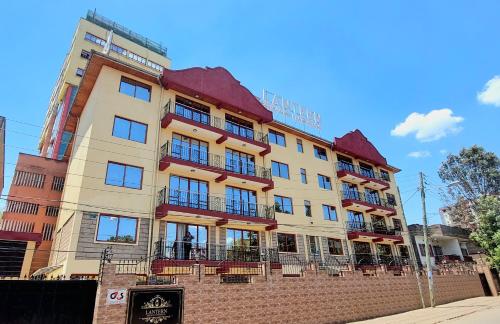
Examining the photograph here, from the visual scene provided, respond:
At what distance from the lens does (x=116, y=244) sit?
599 inches

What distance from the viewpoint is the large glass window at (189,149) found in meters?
19.3

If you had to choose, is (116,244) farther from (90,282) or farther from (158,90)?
(158,90)

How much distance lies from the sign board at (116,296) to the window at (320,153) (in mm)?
21160

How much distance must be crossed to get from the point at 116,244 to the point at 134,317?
5.79 meters

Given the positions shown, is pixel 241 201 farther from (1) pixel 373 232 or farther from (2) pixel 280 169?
(1) pixel 373 232

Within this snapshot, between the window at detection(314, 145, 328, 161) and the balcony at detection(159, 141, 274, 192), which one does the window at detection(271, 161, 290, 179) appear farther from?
the window at detection(314, 145, 328, 161)

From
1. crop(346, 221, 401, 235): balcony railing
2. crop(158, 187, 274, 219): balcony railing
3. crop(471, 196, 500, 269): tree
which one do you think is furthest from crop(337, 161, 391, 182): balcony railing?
crop(158, 187, 274, 219): balcony railing

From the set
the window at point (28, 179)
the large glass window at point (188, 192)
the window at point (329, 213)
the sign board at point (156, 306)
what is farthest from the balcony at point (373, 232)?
the window at point (28, 179)

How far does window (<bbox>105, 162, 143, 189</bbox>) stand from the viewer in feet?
53.4

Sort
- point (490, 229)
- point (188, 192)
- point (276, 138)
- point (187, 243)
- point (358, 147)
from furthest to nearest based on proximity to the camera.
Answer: point (358, 147)
point (490, 229)
point (276, 138)
point (188, 192)
point (187, 243)

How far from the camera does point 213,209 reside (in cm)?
1931

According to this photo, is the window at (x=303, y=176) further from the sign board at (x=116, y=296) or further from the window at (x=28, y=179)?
the window at (x=28, y=179)

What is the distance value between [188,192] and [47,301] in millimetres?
9281

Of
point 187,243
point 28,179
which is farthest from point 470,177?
point 28,179
